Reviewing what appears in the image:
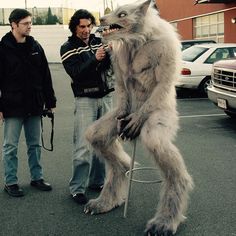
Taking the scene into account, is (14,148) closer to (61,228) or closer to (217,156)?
(61,228)

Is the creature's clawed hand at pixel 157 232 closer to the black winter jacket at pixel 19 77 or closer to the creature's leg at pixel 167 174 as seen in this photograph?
the creature's leg at pixel 167 174

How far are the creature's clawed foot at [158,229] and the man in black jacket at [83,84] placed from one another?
1098mm

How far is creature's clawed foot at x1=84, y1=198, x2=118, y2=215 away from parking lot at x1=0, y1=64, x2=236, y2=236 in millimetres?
57

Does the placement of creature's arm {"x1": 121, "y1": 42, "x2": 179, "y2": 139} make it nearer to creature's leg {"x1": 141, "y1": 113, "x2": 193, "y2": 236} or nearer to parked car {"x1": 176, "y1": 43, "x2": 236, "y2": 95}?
creature's leg {"x1": 141, "y1": 113, "x2": 193, "y2": 236}

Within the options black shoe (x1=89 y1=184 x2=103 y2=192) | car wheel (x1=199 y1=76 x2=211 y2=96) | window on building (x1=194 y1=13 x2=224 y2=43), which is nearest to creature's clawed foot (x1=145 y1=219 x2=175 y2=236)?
black shoe (x1=89 y1=184 x2=103 y2=192)

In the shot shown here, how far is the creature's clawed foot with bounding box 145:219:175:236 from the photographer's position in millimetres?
4164

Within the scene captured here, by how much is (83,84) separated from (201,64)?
30.5 ft

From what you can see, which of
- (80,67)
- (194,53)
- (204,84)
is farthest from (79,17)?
(194,53)

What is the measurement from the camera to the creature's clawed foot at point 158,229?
13.7ft

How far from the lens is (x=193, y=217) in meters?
4.71

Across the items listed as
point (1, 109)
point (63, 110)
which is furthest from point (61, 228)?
point (63, 110)

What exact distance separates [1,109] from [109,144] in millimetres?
1456

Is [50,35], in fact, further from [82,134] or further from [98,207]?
[98,207]

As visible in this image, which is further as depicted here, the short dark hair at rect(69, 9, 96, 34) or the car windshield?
the car windshield
